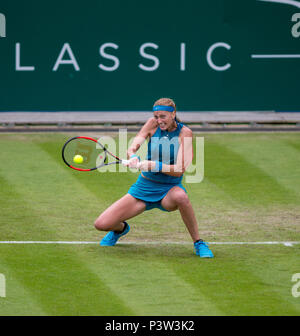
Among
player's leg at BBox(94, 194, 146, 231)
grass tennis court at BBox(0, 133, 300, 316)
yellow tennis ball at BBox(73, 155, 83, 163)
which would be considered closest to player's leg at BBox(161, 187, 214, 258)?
grass tennis court at BBox(0, 133, 300, 316)

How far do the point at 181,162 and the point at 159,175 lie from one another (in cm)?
31

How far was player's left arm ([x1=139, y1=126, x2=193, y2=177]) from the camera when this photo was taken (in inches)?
273

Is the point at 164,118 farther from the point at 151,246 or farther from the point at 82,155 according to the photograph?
the point at 151,246

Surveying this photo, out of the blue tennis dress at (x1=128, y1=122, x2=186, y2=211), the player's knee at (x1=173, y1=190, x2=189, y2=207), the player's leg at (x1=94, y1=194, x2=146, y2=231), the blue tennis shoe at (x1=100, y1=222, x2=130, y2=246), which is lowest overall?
the blue tennis shoe at (x1=100, y1=222, x2=130, y2=246)

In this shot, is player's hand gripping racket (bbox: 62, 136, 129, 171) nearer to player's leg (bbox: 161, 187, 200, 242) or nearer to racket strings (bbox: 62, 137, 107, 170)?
racket strings (bbox: 62, 137, 107, 170)

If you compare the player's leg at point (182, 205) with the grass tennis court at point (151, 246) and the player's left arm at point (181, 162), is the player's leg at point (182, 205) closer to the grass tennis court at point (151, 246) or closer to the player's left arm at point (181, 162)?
the player's left arm at point (181, 162)

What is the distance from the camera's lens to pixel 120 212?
23.7 feet

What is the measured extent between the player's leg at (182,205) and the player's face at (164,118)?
2.00 ft

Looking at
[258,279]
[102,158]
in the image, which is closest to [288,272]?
[258,279]

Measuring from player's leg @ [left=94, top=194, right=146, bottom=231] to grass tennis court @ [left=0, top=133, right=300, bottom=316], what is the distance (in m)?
0.28

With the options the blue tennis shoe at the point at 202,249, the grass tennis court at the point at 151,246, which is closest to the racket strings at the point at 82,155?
the grass tennis court at the point at 151,246

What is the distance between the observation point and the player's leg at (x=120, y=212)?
23.7ft
